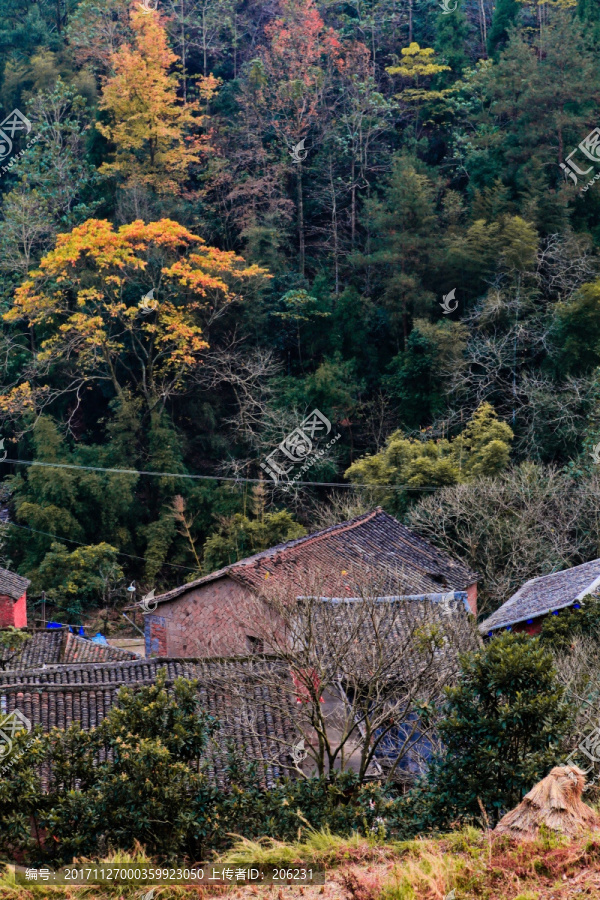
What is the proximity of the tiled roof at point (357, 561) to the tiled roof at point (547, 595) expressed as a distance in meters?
1.56

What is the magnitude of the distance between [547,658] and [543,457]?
19.8 metres

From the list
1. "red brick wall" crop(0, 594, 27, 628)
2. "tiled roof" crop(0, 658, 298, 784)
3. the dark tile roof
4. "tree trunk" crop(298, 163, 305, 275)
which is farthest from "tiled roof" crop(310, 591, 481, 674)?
"tree trunk" crop(298, 163, 305, 275)

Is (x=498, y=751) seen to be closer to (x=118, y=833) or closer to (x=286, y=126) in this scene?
(x=118, y=833)

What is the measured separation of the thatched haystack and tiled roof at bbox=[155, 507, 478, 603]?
12.1 meters

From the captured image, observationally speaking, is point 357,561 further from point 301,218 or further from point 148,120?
point 148,120

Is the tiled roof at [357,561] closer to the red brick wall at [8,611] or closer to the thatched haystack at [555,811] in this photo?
the red brick wall at [8,611]

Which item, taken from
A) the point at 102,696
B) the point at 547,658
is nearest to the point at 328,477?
the point at 102,696

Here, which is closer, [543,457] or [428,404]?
[543,457]

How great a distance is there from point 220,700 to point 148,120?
25.8 m

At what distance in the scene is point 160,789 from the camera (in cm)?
961

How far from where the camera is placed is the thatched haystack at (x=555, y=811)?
24.6 ft

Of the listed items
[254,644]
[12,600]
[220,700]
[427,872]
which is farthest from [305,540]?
[427,872]

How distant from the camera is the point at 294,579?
68.3 feet
